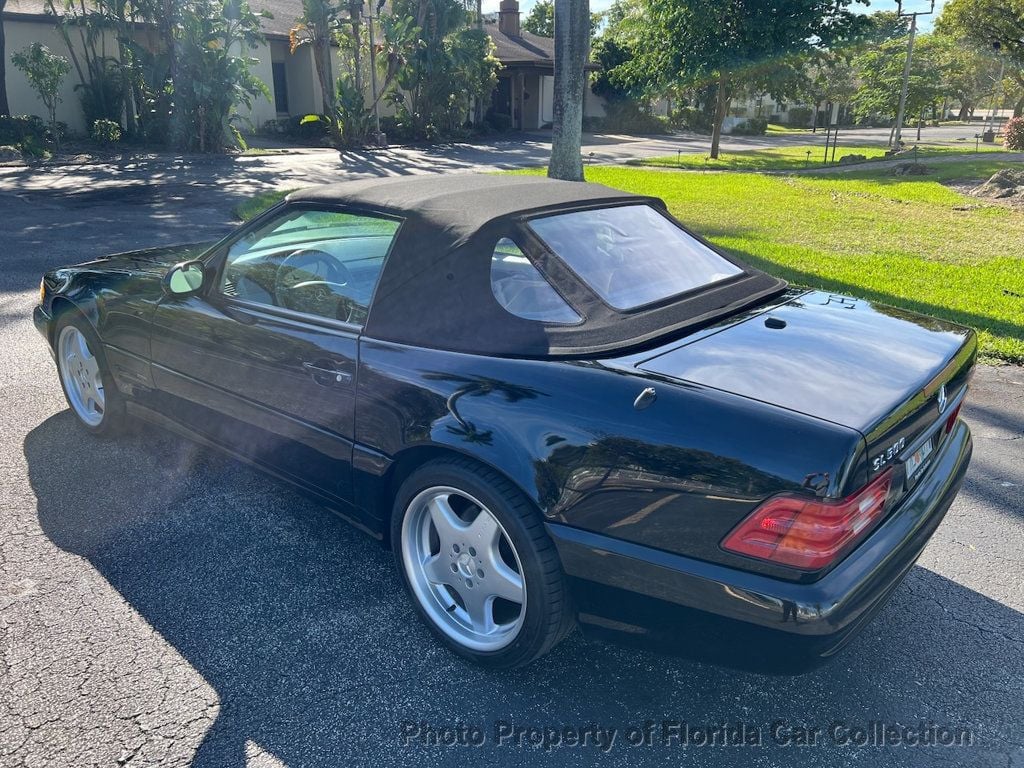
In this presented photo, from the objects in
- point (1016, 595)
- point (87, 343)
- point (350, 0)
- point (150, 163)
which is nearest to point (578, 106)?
point (87, 343)

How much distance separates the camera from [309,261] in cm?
332

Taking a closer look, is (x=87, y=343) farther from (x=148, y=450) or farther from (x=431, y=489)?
(x=431, y=489)

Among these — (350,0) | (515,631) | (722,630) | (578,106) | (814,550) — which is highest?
(350,0)

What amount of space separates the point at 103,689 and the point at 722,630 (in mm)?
1913

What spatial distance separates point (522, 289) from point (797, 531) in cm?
123

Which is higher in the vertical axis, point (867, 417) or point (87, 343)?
point (867, 417)

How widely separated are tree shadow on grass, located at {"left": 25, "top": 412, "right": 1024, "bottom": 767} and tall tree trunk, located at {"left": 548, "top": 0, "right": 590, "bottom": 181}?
875cm

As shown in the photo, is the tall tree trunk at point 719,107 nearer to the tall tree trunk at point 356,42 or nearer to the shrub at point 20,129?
the tall tree trunk at point 356,42

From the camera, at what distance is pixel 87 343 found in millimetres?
3971

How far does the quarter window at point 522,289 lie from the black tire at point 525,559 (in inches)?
22.5

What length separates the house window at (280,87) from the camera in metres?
30.3

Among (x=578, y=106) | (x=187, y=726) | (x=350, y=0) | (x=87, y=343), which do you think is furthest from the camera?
(x=350, y=0)

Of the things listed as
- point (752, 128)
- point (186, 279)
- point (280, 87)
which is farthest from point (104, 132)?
point (752, 128)

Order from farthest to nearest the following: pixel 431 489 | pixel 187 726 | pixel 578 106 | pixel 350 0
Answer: pixel 350 0 < pixel 578 106 < pixel 431 489 < pixel 187 726
